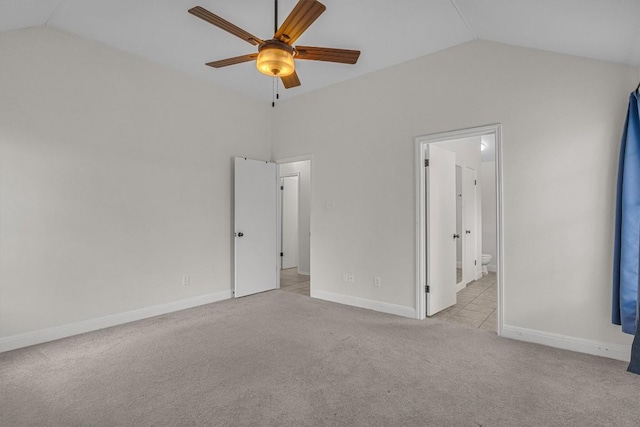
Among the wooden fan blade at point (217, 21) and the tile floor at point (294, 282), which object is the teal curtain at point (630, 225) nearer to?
the wooden fan blade at point (217, 21)

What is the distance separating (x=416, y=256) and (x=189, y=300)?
2.92 metres

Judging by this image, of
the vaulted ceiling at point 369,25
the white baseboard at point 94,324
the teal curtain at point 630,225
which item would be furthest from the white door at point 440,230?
the white baseboard at point 94,324

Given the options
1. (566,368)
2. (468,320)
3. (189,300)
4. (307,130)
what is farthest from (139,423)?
(307,130)

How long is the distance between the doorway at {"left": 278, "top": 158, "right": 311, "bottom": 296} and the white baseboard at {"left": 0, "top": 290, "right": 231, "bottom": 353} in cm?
150

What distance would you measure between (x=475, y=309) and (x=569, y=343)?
1.28 meters

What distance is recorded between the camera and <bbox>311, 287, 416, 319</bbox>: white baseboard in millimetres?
3703

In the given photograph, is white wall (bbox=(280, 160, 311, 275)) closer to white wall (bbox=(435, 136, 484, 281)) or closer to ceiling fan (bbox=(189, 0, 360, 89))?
white wall (bbox=(435, 136, 484, 281))

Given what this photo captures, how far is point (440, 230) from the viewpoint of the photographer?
3912mm

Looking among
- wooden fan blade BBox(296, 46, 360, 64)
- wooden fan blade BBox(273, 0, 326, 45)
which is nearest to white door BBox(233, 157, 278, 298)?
wooden fan blade BBox(296, 46, 360, 64)

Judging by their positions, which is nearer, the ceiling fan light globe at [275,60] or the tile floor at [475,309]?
the ceiling fan light globe at [275,60]

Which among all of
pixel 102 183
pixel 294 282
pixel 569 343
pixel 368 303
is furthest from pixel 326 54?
pixel 294 282

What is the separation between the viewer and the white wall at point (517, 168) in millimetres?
2643

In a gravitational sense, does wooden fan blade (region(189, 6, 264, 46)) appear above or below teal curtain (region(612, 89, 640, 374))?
above

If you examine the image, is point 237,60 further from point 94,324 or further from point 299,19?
point 94,324
